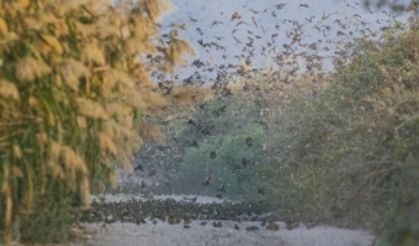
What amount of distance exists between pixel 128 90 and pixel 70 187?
2.88ft

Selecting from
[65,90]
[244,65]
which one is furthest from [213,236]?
[244,65]

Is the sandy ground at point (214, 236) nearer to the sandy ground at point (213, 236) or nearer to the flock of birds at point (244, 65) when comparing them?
the sandy ground at point (213, 236)

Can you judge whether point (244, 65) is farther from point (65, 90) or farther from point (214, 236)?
point (65, 90)

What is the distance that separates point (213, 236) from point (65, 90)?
231 cm

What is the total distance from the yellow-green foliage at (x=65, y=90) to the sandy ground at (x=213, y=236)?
701 mm

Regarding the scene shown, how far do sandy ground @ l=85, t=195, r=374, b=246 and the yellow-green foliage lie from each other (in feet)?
2.30

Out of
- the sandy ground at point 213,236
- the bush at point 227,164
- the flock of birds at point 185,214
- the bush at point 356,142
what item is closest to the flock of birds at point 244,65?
the flock of birds at point 185,214

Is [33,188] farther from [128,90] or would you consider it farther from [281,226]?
[281,226]

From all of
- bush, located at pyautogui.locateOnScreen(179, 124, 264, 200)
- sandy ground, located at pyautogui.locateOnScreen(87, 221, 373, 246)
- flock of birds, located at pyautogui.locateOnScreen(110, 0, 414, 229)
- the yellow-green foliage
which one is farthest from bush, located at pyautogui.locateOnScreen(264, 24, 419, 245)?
the yellow-green foliage

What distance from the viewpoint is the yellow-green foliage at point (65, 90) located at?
7.32 meters

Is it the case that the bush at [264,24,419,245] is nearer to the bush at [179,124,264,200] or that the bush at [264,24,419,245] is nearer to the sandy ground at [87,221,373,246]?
the sandy ground at [87,221,373,246]

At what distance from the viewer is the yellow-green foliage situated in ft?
24.0

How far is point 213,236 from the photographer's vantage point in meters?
9.20

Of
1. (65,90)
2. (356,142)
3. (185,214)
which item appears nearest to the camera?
(65,90)
